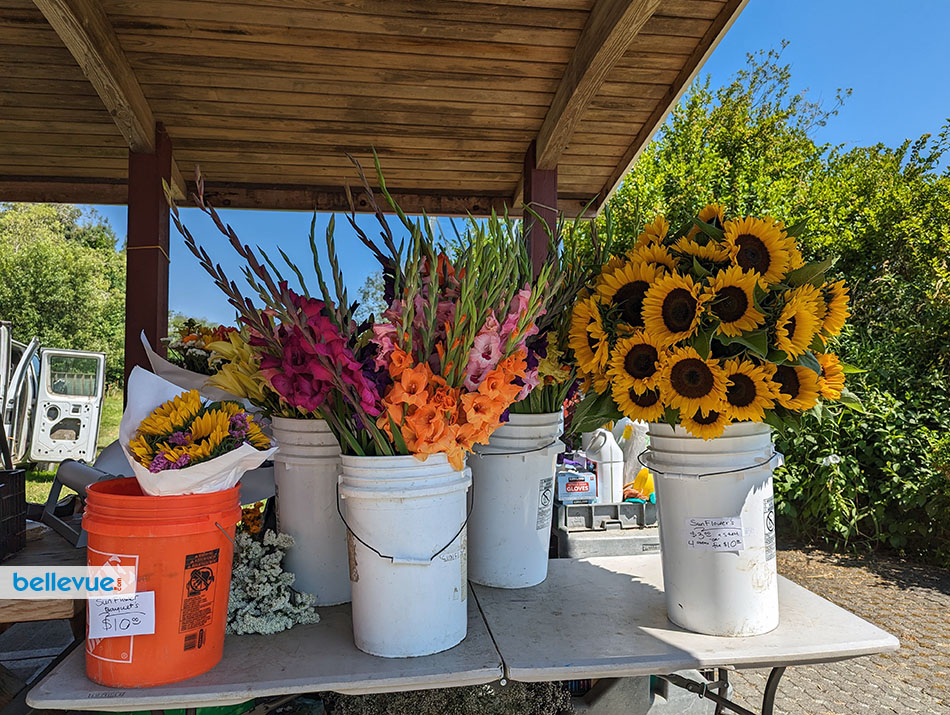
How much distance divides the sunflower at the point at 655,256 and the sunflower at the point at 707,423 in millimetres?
253

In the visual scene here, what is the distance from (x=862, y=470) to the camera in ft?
15.8

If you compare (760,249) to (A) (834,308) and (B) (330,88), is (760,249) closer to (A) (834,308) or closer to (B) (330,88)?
(A) (834,308)

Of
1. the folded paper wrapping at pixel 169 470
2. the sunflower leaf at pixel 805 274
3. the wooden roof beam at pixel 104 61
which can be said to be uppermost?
the wooden roof beam at pixel 104 61

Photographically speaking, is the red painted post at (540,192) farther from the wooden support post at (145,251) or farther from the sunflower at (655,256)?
the sunflower at (655,256)

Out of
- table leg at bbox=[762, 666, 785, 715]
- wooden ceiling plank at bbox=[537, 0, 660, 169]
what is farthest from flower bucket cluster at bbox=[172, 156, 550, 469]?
wooden ceiling plank at bbox=[537, 0, 660, 169]

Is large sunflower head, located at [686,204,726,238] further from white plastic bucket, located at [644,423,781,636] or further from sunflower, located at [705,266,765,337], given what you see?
white plastic bucket, located at [644,423,781,636]

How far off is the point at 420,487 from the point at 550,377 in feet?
1.41

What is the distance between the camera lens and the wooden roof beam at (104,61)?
230cm

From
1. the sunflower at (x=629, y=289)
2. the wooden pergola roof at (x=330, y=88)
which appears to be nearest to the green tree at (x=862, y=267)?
the wooden pergola roof at (x=330, y=88)

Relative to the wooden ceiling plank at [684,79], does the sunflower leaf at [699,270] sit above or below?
below

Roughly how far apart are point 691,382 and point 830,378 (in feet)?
0.90

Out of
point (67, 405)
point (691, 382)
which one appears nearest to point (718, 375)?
point (691, 382)

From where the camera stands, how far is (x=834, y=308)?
1.16 metres

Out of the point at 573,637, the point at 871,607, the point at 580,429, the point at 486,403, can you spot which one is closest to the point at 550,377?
the point at 580,429
